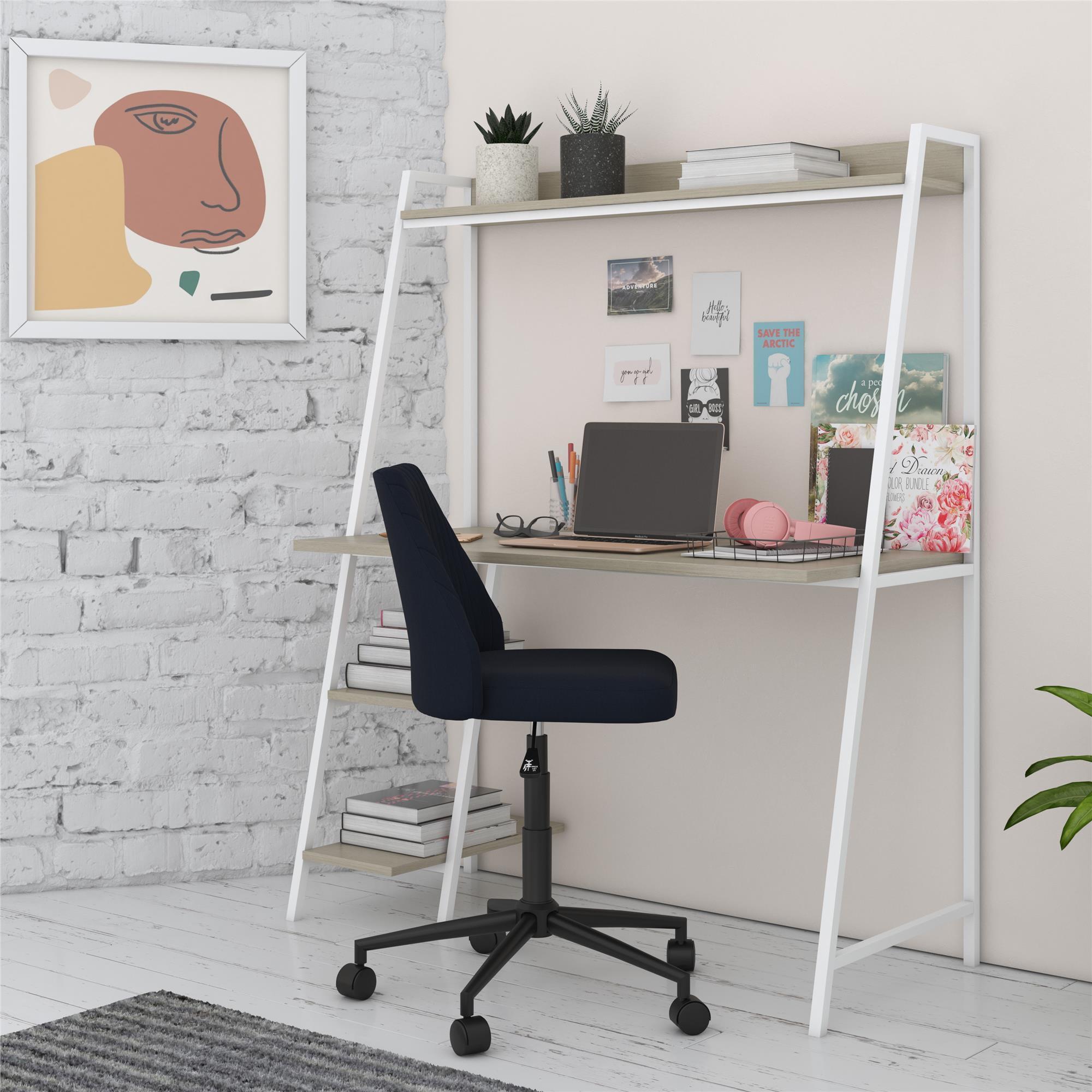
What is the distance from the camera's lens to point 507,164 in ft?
10.1

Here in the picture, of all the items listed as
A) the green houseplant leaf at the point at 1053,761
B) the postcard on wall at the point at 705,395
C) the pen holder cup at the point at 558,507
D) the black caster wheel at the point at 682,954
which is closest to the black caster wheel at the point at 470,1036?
the black caster wheel at the point at 682,954

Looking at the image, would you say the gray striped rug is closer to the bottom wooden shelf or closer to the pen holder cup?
the bottom wooden shelf

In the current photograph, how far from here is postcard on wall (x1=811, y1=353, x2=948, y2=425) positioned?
109 inches

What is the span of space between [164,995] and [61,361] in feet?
4.56

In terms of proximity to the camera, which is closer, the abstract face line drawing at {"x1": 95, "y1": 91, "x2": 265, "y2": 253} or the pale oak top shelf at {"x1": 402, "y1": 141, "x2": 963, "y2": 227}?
the pale oak top shelf at {"x1": 402, "y1": 141, "x2": 963, "y2": 227}

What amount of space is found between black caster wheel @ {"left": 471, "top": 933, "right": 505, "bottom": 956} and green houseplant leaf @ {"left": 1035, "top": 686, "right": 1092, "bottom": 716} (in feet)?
3.67

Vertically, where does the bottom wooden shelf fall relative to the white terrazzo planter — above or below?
below

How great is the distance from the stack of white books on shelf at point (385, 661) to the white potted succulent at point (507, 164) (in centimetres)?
90

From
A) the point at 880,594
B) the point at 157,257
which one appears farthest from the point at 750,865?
the point at 157,257

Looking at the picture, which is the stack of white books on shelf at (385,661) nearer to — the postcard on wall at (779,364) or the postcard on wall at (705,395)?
the postcard on wall at (705,395)

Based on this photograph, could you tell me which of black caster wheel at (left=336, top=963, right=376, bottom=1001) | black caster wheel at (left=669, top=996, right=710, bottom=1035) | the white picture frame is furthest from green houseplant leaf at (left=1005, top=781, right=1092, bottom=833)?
the white picture frame

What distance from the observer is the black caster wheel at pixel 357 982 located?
8.43 ft

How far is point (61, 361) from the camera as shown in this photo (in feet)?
10.6

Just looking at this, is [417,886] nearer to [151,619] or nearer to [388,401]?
[151,619]
